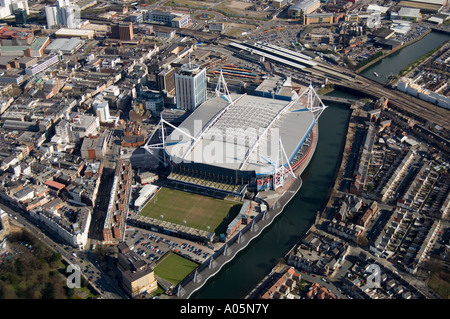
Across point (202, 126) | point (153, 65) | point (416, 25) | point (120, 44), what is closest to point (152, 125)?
point (202, 126)

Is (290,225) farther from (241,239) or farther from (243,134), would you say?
(243,134)

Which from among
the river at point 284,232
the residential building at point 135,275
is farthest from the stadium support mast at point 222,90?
the residential building at point 135,275

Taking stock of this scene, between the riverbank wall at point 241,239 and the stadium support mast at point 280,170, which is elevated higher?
the stadium support mast at point 280,170

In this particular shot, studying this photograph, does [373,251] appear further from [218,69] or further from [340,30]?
[340,30]

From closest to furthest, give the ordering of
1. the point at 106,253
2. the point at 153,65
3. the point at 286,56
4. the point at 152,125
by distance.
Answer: the point at 106,253, the point at 152,125, the point at 153,65, the point at 286,56

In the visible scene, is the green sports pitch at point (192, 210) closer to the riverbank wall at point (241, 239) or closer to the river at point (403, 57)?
the riverbank wall at point (241, 239)

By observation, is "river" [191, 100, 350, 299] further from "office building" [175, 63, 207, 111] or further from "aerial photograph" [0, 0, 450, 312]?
"office building" [175, 63, 207, 111]

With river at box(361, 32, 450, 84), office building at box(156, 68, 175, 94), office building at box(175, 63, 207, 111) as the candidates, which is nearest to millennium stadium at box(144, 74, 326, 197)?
office building at box(175, 63, 207, 111)
